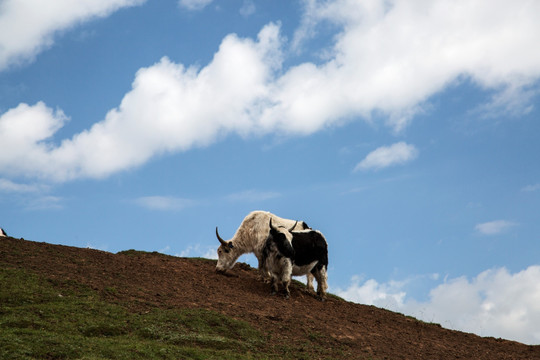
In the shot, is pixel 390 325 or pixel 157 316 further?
pixel 390 325

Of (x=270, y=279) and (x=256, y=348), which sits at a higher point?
(x=270, y=279)

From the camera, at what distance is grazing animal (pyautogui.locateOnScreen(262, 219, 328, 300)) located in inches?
887

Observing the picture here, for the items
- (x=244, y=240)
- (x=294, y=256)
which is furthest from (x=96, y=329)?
(x=244, y=240)

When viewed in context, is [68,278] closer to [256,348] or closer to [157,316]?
[157,316]

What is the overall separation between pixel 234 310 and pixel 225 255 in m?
5.96

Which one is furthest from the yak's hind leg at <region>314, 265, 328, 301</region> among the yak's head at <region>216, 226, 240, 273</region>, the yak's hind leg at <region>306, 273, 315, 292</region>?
the yak's head at <region>216, 226, 240, 273</region>

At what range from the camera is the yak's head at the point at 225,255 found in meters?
24.7

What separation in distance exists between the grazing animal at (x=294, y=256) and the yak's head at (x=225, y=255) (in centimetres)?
153

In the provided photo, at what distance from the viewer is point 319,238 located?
24.0 m

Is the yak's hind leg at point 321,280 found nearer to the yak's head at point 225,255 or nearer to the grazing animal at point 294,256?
the grazing animal at point 294,256

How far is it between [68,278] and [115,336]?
4894mm

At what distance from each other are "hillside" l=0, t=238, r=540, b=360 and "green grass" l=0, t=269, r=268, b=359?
6 cm

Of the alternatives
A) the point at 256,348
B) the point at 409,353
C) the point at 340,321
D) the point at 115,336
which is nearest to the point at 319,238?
the point at 340,321

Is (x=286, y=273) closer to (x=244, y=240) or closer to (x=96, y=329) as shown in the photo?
(x=244, y=240)
